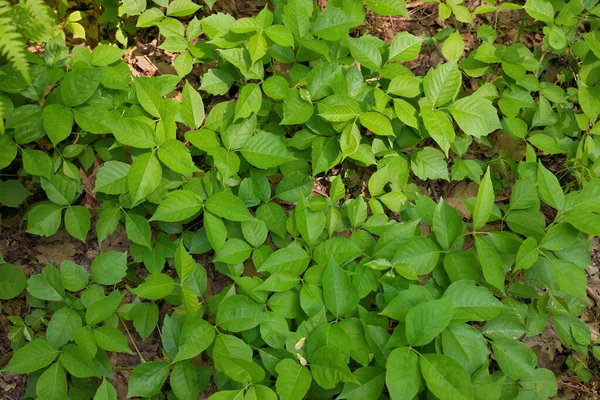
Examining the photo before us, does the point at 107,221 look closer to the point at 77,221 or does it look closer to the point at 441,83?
the point at 77,221

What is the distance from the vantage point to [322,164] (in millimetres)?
2189

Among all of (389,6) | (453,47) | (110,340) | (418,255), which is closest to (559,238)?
(418,255)

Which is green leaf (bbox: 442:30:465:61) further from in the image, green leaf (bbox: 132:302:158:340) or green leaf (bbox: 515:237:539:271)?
green leaf (bbox: 132:302:158:340)

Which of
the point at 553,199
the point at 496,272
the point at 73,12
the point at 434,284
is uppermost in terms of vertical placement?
the point at 73,12

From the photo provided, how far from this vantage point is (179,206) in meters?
1.99

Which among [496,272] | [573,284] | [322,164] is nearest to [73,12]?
[322,164]

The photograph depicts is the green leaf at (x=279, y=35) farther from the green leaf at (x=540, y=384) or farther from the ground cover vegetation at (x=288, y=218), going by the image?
the green leaf at (x=540, y=384)

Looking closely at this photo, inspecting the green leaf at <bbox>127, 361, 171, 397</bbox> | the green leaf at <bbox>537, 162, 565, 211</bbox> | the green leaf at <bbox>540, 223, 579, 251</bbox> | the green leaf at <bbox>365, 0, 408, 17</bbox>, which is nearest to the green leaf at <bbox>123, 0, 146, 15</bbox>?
the green leaf at <bbox>365, 0, 408, 17</bbox>

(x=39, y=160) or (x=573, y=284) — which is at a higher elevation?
(x=39, y=160)

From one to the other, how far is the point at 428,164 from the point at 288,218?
766 mm

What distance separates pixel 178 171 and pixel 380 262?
91 cm

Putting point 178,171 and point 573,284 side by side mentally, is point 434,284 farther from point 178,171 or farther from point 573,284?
point 178,171

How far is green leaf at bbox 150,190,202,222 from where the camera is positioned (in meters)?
1.97

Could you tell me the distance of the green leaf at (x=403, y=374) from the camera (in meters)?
1.69
